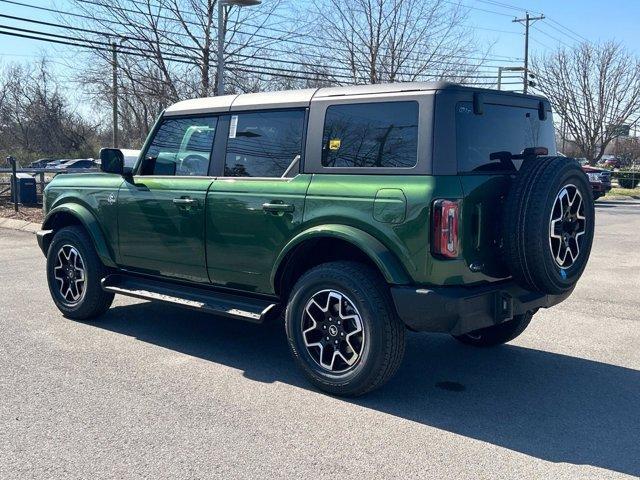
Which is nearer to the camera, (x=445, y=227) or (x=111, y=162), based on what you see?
(x=445, y=227)

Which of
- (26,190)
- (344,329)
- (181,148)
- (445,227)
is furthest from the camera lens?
(26,190)

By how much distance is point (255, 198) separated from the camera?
4.89 metres

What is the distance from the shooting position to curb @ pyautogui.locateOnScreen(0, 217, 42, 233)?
13.9 meters

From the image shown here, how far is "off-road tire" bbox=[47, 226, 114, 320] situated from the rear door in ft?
4.88

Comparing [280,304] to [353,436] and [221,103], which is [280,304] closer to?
[353,436]

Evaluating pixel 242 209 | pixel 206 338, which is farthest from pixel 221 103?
pixel 206 338

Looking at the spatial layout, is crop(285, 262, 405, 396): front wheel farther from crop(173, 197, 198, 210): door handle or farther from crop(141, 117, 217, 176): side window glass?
crop(141, 117, 217, 176): side window glass

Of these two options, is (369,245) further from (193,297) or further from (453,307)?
(193,297)

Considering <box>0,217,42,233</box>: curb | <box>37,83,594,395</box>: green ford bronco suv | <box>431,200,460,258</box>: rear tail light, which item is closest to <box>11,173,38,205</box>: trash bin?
<box>0,217,42,233</box>: curb

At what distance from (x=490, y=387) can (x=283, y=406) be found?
149cm

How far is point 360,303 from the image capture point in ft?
14.0

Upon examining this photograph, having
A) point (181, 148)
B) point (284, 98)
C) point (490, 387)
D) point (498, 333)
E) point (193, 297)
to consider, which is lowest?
point (490, 387)

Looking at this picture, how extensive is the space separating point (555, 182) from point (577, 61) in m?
39.7

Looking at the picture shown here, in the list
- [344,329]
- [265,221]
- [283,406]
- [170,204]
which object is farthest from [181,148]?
[283,406]
